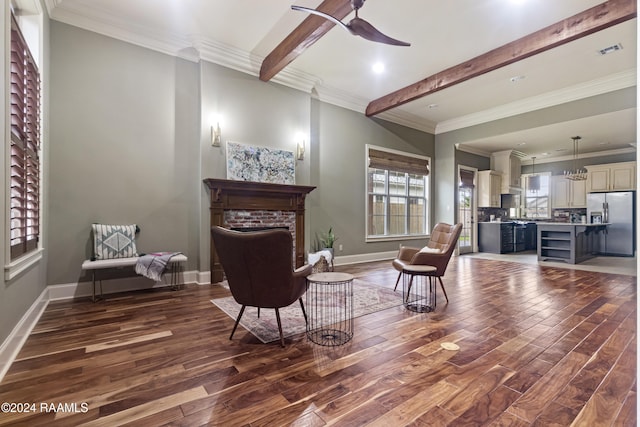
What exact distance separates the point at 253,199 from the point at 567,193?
9.31 meters

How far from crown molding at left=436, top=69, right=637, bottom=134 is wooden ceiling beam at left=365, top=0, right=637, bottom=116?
2094 mm

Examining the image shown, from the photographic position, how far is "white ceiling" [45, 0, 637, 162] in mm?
3639

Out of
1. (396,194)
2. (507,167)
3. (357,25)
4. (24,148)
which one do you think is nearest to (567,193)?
(507,167)

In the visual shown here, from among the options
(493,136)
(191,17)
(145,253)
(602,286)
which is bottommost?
(602,286)

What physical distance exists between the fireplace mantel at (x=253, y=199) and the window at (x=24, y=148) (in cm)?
186

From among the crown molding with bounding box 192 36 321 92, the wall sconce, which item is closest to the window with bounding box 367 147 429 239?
the crown molding with bounding box 192 36 321 92

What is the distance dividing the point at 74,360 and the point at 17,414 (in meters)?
0.58

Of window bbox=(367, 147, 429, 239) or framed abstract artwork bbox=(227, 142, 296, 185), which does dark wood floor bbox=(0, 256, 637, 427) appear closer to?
framed abstract artwork bbox=(227, 142, 296, 185)

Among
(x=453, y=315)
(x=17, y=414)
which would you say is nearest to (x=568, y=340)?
(x=453, y=315)

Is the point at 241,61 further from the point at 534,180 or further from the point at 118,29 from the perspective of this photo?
the point at 534,180

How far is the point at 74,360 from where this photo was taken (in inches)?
83.4

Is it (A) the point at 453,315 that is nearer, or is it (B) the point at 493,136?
(A) the point at 453,315

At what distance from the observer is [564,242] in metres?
6.48

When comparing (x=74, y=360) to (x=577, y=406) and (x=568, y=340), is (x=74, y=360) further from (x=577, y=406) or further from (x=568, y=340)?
(x=568, y=340)
